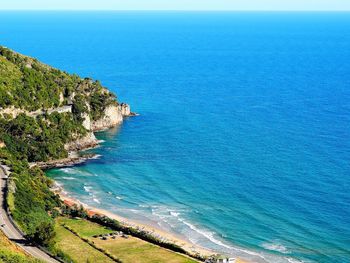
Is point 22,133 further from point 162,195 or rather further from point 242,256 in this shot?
point 242,256

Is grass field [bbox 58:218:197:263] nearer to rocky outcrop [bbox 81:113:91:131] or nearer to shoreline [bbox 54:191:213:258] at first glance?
shoreline [bbox 54:191:213:258]

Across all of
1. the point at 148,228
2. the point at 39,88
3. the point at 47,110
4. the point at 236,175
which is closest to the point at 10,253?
the point at 148,228

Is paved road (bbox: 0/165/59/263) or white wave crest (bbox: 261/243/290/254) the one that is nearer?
paved road (bbox: 0/165/59/263)

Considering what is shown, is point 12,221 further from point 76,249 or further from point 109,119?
point 109,119

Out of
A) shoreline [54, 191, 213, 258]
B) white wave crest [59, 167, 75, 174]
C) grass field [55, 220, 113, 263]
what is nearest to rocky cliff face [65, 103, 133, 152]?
white wave crest [59, 167, 75, 174]

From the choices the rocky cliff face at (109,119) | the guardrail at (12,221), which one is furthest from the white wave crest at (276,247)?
the rocky cliff face at (109,119)

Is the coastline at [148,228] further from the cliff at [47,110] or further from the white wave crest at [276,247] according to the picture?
the cliff at [47,110]
